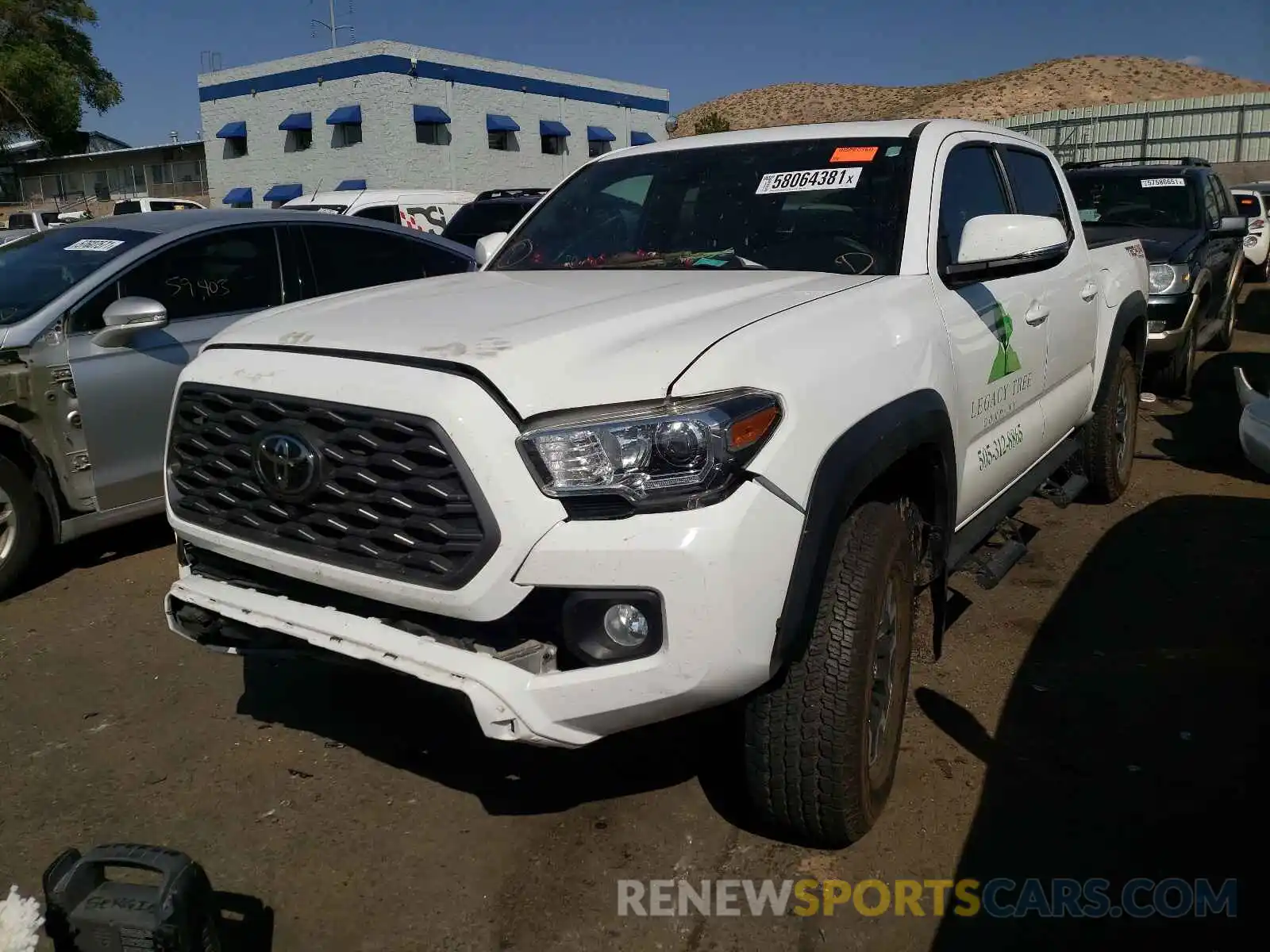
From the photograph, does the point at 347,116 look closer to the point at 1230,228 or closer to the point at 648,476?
the point at 1230,228

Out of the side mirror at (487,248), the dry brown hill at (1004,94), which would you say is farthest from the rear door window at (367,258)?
the dry brown hill at (1004,94)

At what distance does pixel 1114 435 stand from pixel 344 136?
99.0 ft

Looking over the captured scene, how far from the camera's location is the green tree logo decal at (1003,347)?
134 inches

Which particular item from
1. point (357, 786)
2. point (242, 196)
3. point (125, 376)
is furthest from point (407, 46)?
point (357, 786)

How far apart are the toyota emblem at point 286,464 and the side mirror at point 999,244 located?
1940 mm

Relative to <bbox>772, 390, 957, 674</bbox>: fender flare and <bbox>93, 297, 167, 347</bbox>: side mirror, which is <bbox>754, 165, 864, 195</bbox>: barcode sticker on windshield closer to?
<bbox>772, 390, 957, 674</bbox>: fender flare

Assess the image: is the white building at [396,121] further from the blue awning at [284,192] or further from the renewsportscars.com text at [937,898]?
the renewsportscars.com text at [937,898]

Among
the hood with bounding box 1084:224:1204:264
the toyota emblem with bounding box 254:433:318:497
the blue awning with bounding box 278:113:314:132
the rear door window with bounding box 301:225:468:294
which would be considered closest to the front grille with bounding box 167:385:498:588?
the toyota emblem with bounding box 254:433:318:497

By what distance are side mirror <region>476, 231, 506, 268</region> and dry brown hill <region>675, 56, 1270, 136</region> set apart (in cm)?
A: 5105

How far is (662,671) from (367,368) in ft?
3.14

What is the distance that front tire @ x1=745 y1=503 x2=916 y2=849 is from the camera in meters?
2.42

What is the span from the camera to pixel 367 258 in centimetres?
578

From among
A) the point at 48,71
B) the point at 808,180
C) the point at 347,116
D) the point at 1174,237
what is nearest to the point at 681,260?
the point at 808,180

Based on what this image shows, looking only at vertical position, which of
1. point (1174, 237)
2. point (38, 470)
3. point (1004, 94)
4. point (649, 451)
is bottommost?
point (38, 470)
